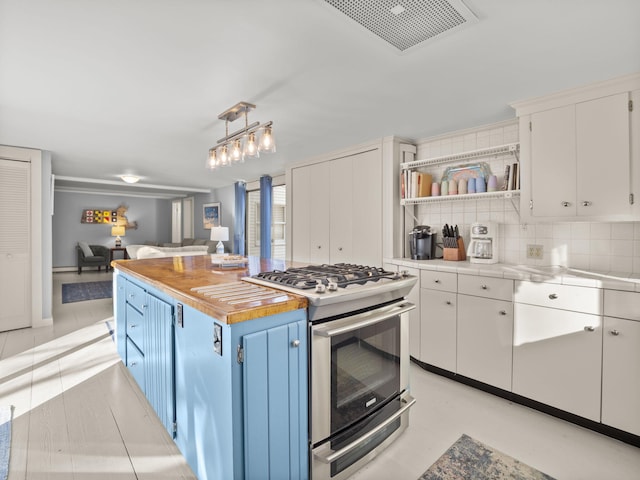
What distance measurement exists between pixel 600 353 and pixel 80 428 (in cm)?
325

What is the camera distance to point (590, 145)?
229 cm

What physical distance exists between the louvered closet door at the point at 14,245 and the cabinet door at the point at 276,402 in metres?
4.30

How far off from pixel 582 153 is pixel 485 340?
1.50 m

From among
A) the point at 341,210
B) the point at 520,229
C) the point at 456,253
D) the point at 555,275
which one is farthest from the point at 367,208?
the point at 555,275

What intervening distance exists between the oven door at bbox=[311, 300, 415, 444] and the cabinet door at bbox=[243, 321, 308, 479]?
0.24 feet

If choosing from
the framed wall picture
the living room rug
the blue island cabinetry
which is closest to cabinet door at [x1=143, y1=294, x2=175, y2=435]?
the blue island cabinetry

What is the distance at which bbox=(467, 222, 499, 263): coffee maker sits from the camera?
2.96 meters

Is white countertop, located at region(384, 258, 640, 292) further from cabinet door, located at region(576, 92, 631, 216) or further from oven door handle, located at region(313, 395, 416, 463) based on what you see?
oven door handle, located at region(313, 395, 416, 463)

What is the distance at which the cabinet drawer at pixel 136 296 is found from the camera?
7.38ft

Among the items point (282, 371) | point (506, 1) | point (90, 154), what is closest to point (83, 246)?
point (90, 154)

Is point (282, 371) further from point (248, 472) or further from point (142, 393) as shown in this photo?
point (142, 393)

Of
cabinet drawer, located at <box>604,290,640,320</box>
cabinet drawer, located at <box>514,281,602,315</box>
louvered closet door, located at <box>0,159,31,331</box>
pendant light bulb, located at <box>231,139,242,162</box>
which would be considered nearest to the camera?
cabinet drawer, located at <box>604,290,640,320</box>

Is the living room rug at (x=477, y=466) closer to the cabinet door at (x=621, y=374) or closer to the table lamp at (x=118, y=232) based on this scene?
the cabinet door at (x=621, y=374)

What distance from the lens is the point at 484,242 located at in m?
3.02
